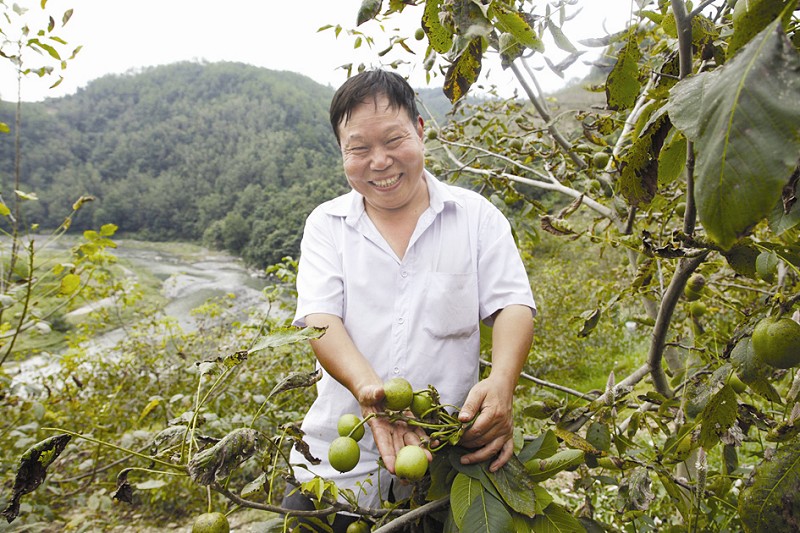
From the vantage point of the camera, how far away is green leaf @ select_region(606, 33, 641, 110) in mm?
922

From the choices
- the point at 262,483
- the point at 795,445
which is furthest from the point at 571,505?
the point at 262,483

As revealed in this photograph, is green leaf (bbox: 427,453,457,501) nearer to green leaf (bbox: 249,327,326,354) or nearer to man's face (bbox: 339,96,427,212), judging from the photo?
green leaf (bbox: 249,327,326,354)

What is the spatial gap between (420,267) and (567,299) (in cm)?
571

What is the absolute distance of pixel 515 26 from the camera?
0.71 metres

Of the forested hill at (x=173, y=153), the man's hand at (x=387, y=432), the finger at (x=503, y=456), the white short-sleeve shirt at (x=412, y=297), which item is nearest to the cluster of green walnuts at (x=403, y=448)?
the man's hand at (x=387, y=432)

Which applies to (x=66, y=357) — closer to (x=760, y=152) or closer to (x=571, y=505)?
(x=571, y=505)

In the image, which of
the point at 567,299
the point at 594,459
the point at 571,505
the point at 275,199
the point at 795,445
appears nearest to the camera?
the point at 795,445

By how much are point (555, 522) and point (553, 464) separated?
0.12m

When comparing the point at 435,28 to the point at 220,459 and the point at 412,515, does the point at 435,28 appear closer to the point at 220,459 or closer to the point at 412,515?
the point at 220,459

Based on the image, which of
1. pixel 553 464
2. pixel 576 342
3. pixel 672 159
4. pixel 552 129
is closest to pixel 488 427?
pixel 553 464

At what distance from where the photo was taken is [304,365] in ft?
14.3

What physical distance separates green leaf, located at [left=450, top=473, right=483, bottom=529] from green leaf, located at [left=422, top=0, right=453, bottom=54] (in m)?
0.89

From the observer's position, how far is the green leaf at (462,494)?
95 cm

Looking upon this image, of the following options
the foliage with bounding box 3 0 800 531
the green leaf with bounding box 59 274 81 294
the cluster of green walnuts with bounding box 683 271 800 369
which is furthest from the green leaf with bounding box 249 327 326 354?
the green leaf with bounding box 59 274 81 294
